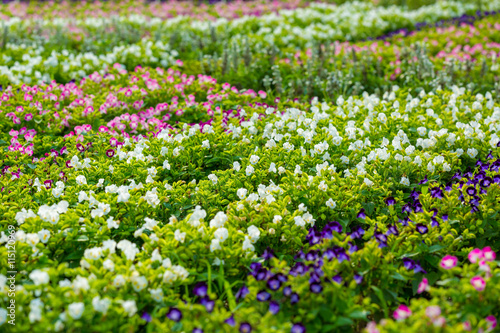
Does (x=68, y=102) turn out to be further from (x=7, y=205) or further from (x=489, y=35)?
(x=489, y=35)

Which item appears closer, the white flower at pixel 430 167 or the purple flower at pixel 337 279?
the purple flower at pixel 337 279

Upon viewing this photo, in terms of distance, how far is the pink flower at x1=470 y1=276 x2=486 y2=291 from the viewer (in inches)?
90.7

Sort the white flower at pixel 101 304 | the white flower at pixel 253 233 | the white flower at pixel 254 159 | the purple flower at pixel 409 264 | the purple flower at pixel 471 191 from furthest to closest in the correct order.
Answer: the white flower at pixel 254 159 → the purple flower at pixel 471 191 → the white flower at pixel 253 233 → the purple flower at pixel 409 264 → the white flower at pixel 101 304

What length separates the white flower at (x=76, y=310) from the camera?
87.1 inches

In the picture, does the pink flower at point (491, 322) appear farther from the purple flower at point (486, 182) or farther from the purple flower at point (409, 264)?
the purple flower at point (486, 182)

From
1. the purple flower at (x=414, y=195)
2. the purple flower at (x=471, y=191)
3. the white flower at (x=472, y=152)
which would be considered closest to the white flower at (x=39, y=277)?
the purple flower at (x=414, y=195)

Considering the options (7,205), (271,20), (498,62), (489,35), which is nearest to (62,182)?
(7,205)

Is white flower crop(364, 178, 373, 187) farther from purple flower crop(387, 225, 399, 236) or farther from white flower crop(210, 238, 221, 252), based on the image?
white flower crop(210, 238, 221, 252)

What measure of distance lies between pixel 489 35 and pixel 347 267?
7.53m

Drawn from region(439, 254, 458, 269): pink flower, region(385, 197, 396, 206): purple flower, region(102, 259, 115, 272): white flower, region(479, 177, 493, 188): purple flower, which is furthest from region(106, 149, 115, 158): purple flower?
region(479, 177, 493, 188): purple flower

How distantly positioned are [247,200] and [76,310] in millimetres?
1367

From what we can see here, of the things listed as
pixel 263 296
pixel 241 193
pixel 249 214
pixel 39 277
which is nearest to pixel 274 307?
pixel 263 296

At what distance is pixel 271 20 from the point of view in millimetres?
9609

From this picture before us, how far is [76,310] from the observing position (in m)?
2.22
